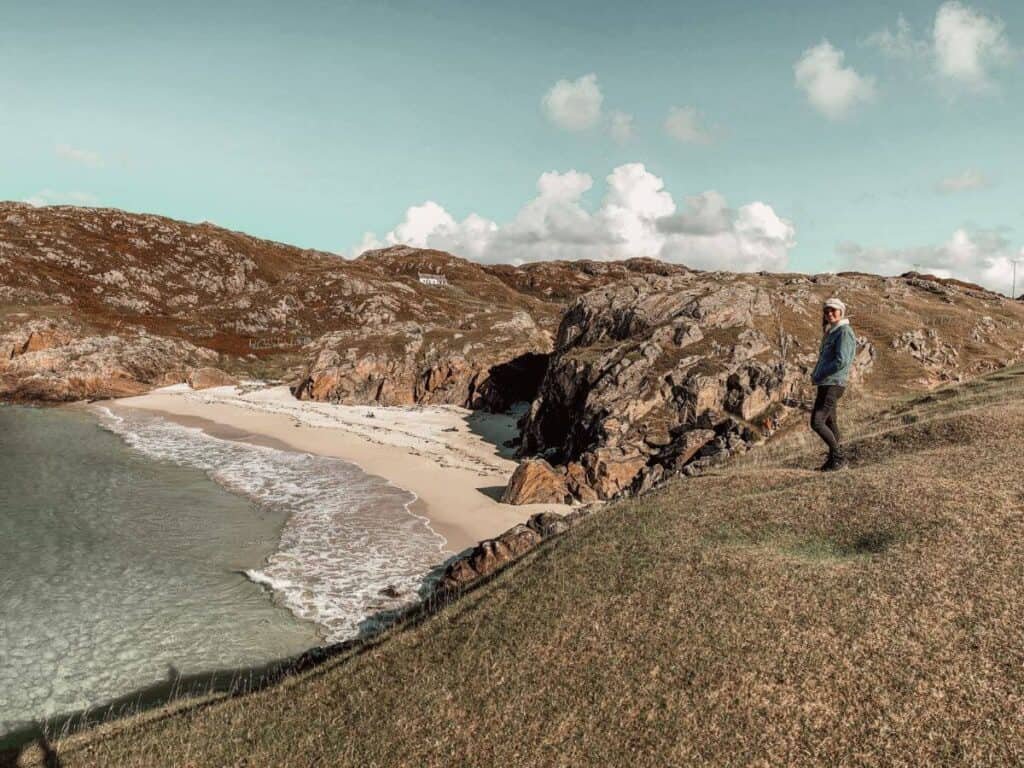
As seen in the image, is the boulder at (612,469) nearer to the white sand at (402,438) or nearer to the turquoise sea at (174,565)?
the white sand at (402,438)

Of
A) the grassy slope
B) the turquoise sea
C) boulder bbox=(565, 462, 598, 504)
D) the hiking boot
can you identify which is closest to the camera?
the grassy slope

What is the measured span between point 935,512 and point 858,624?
5.41 m

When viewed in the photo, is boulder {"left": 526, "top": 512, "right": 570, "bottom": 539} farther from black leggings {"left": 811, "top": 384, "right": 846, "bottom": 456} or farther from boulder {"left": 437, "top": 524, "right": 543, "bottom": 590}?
black leggings {"left": 811, "top": 384, "right": 846, "bottom": 456}

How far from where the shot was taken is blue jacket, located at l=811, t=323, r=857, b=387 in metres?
18.3

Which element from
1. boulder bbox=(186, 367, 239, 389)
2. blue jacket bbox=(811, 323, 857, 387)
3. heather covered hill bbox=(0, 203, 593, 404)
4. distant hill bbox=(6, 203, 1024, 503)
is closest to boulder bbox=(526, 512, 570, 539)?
distant hill bbox=(6, 203, 1024, 503)

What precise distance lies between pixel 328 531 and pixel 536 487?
42.7ft

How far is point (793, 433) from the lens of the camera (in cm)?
3094

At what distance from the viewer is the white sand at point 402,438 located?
121 ft

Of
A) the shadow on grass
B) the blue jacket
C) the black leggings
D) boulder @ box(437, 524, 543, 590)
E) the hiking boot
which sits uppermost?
the blue jacket

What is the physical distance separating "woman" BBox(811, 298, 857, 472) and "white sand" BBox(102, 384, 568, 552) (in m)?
18.6

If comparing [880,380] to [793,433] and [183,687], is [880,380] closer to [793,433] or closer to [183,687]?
[793,433]

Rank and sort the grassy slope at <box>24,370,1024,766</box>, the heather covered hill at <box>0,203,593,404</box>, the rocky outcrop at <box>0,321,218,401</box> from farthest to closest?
the heather covered hill at <box>0,203,593,404</box>
the rocky outcrop at <box>0,321,218,401</box>
the grassy slope at <box>24,370,1024,766</box>

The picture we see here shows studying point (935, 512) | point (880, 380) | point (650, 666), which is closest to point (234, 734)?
point (650, 666)

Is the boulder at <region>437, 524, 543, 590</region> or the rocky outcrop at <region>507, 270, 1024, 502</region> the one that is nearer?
the boulder at <region>437, 524, 543, 590</region>
